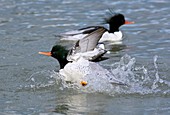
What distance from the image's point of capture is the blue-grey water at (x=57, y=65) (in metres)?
7.37

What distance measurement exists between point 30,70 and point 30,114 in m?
2.32

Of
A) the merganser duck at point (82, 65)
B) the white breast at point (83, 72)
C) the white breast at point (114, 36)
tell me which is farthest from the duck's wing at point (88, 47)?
the white breast at point (114, 36)

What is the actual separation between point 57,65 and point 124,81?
1585mm

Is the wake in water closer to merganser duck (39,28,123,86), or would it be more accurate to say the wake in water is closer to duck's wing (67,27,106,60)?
merganser duck (39,28,123,86)

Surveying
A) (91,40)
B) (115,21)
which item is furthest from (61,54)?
(115,21)

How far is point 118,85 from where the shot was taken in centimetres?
819

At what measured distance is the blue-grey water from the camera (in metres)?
7.37

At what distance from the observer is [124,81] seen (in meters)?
8.48

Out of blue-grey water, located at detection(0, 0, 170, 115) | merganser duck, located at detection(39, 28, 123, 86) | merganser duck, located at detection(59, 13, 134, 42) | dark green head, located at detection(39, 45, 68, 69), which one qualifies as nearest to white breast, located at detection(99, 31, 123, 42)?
merganser duck, located at detection(59, 13, 134, 42)

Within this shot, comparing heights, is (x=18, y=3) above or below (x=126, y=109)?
above

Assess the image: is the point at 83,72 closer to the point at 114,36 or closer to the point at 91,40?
the point at 91,40

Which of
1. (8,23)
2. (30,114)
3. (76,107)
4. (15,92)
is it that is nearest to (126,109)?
(76,107)

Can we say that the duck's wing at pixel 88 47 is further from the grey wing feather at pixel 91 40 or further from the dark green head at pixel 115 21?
the dark green head at pixel 115 21

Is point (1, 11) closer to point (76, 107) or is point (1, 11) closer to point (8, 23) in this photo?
point (8, 23)
